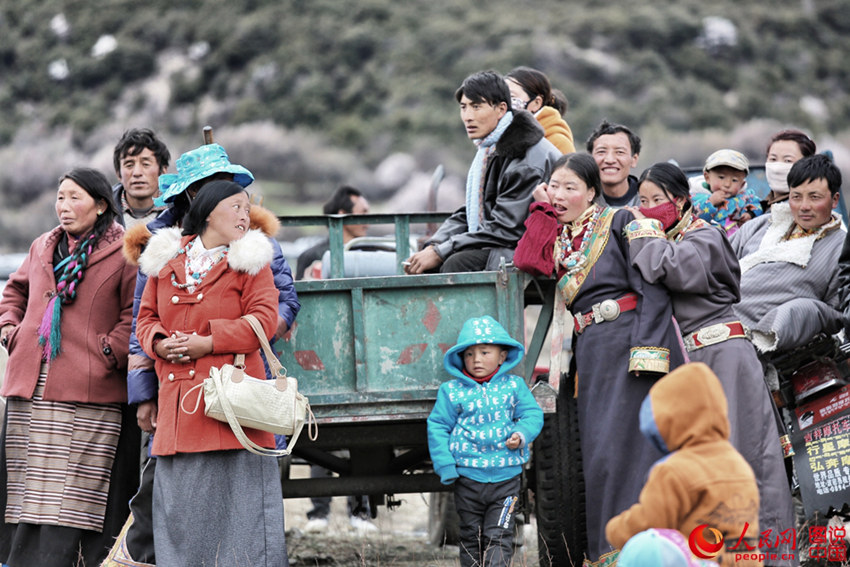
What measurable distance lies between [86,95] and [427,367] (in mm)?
33331

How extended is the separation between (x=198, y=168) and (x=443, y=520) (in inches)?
135

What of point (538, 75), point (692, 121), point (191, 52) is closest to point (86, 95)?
point (191, 52)

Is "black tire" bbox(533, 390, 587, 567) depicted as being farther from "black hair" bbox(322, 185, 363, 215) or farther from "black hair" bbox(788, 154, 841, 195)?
"black hair" bbox(322, 185, 363, 215)

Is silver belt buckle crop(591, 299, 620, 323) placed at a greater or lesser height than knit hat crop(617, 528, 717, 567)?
greater

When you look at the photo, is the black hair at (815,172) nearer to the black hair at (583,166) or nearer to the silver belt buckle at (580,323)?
the black hair at (583,166)

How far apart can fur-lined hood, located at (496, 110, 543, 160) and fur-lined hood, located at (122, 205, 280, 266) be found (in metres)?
1.22

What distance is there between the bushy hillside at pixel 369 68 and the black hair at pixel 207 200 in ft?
86.5

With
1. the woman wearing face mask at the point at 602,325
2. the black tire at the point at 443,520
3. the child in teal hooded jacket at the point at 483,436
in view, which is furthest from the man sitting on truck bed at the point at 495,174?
the black tire at the point at 443,520

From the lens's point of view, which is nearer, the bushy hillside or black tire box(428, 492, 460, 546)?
black tire box(428, 492, 460, 546)

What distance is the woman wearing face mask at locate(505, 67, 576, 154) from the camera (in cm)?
573

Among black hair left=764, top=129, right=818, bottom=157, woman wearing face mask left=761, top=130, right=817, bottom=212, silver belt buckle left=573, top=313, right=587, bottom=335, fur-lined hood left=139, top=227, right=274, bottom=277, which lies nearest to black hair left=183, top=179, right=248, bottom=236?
fur-lined hood left=139, top=227, right=274, bottom=277

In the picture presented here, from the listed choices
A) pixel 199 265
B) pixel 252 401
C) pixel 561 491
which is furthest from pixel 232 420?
pixel 561 491

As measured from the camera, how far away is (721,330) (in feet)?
15.0

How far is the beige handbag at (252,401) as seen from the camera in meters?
4.16
